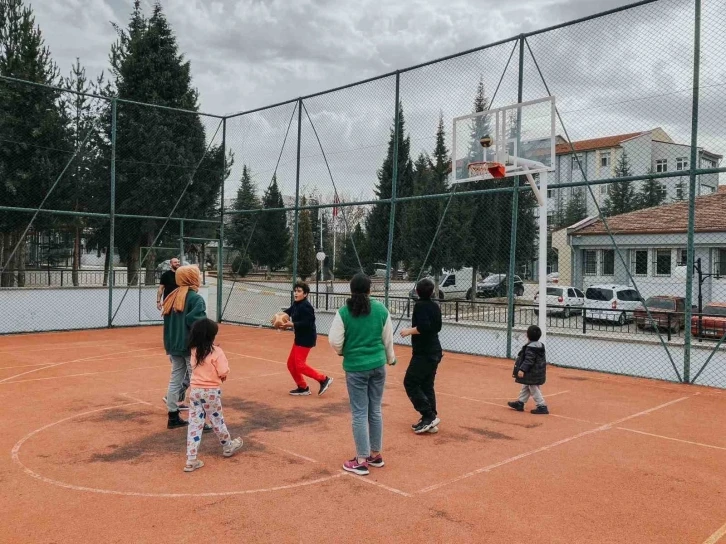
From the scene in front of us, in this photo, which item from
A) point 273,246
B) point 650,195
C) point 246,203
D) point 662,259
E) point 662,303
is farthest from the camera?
point 273,246

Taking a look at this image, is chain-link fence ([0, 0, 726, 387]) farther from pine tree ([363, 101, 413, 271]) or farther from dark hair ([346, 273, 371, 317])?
dark hair ([346, 273, 371, 317])

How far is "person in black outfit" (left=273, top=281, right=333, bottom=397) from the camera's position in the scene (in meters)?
8.03

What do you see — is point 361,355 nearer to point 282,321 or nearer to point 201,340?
Answer: point 201,340

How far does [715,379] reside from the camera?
30.5ft

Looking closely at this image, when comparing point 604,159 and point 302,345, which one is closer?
point 302,345

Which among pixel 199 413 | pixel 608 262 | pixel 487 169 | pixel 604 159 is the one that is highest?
pixel 604 159

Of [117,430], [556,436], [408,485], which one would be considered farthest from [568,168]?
[117,430]

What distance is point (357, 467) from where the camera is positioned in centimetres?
492

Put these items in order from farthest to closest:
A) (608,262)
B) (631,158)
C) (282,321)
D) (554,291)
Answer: (554,291), (608,262), (631,158), (282,321)

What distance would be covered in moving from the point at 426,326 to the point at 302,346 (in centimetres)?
248

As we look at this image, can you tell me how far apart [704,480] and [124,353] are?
33.0 ft

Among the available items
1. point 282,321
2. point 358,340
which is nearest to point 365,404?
point 358,340

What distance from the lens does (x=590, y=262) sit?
586 inches

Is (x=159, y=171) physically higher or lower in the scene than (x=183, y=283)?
higher
